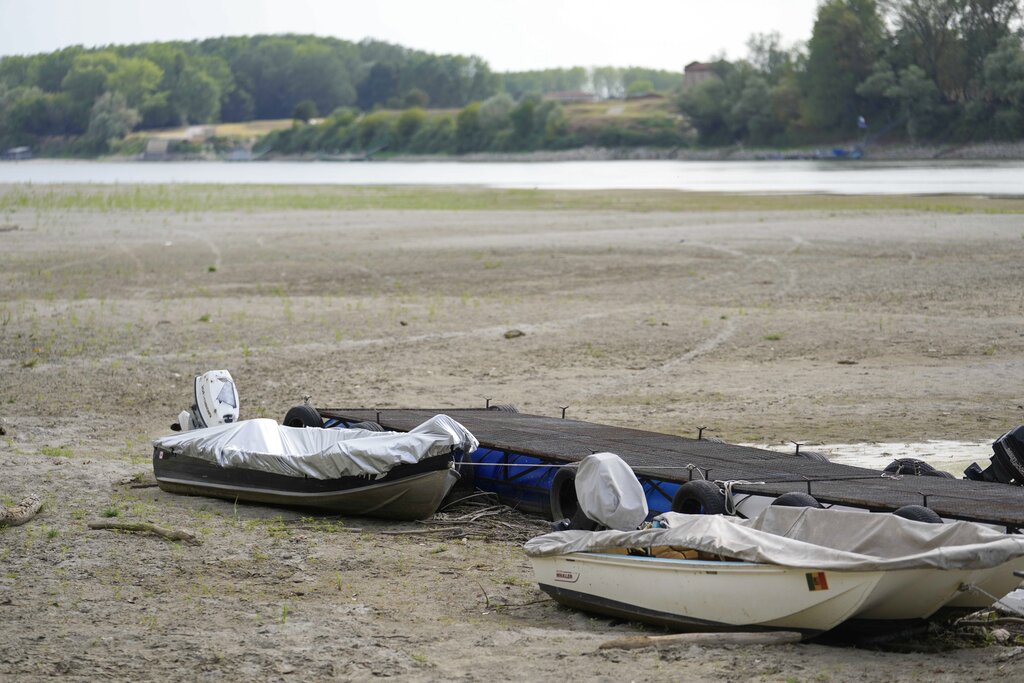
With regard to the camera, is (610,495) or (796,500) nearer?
(796,500)

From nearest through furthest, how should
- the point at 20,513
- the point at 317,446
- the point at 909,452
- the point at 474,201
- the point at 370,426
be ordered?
the point at 20,513 → the point at 317,446 → the point at 370,426 → the point at 909,452 → the point at 474,201

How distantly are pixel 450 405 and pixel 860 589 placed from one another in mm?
11612

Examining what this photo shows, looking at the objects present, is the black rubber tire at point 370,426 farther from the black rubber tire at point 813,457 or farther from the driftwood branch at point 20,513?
the black rubber tire at point 813,457

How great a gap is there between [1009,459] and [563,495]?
4.20 meters

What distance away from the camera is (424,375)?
2175cm

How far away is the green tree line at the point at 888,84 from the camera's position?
138 metres

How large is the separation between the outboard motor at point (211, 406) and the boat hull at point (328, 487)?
1849 mm

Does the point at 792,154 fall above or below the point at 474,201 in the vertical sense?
above

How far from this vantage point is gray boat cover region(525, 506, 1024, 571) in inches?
333

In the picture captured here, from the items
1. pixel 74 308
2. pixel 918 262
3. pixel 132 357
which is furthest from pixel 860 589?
pixel 918 262

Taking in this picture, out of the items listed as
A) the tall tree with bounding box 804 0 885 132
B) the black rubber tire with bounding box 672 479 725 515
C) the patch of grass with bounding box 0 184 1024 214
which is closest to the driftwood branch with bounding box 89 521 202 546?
the black rubber tire with bounding box 672 479 725 515

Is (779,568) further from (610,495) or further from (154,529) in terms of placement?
(154,529)

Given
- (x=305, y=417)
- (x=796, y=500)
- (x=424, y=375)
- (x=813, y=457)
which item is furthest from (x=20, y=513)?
(x=424, y=375)

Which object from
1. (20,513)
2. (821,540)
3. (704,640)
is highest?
(821,540)
